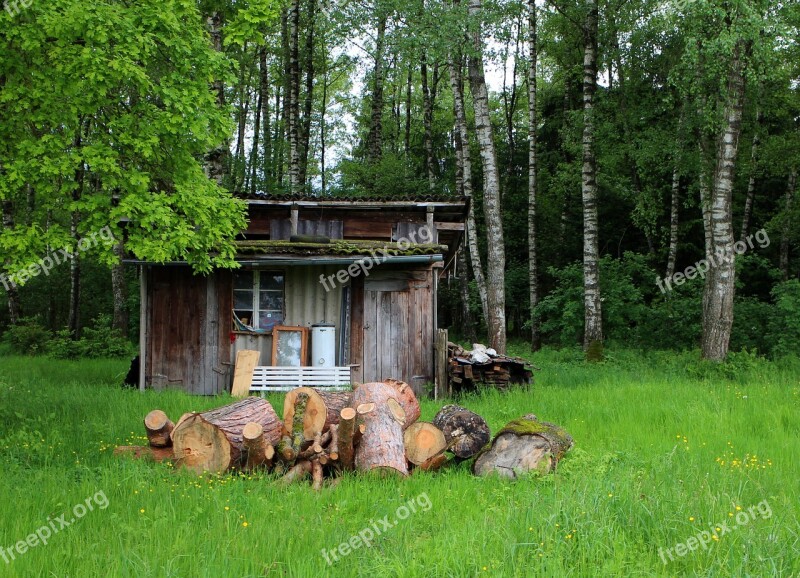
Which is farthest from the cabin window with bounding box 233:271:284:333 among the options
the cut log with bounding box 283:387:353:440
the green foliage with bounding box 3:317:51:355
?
the green foliage with bounding box 3:317:51:355

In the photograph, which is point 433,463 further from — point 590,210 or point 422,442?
point 590,210

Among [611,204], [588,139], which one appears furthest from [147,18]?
[611,204]

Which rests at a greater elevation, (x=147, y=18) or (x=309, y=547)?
(x=147, y=18)

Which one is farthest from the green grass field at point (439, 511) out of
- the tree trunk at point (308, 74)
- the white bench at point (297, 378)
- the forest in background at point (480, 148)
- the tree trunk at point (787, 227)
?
the tree trunk at point (308, 74)

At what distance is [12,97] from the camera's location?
25.4 feet

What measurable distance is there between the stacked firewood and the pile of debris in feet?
17.3

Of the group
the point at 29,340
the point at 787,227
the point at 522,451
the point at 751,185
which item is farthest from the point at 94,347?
the point at 751,185

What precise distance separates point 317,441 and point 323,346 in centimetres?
658

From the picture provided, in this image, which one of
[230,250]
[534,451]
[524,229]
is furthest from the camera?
[524,229]

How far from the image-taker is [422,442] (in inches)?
293

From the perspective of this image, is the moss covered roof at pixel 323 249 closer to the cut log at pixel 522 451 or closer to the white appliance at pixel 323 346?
the white appliance at pixel 323 346

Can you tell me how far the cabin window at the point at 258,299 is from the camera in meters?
14.0

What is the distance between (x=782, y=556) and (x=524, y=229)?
1033 inches

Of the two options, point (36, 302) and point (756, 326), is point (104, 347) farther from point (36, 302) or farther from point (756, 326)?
point (756, 326)
